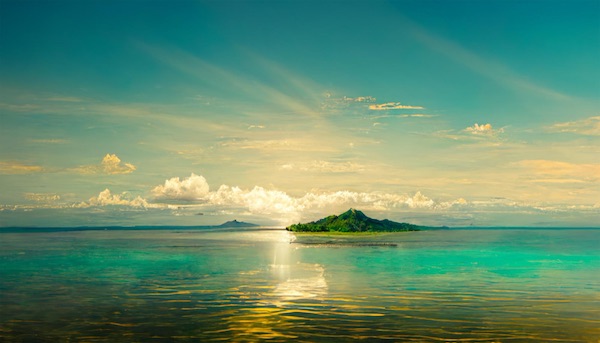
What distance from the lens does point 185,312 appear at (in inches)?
1467

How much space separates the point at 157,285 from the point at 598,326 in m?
36.6

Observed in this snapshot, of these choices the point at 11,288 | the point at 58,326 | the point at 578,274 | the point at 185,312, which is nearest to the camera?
the point at 58,326

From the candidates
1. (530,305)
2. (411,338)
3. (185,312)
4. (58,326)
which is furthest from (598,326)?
(58,326)

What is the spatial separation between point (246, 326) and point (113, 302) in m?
14.1

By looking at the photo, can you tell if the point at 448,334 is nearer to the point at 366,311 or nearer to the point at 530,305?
the point at 366,311

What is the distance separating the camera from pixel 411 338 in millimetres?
29344

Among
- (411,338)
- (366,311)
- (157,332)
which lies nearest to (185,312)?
(157,332)

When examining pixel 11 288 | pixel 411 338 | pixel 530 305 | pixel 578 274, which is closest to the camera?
pixel 411 338

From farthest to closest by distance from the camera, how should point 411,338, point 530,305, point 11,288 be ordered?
point 11,288, point 530,305, point 411,338

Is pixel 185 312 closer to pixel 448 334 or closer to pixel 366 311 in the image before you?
pixel 366 311

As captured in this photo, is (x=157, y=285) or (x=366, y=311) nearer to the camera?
(x=366, y=311)

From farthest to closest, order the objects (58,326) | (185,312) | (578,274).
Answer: (578,274), (185,312), (58,326)

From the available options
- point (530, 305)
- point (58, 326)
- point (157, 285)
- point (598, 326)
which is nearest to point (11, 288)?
point (157, 285)

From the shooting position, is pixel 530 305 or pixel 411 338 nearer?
pixel 411 338
